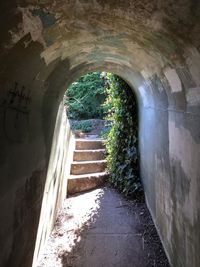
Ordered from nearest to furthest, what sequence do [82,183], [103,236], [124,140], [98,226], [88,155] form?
1. [103,236]
2. [98,226]
3. [82,183]
4. [124,140]
5. [88,155]

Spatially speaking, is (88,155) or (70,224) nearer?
(70,224)

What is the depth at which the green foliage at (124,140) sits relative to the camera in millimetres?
6293

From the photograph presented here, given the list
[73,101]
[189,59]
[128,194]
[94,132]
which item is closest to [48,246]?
[128,194]

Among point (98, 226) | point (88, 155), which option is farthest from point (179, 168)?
point (88, 155)

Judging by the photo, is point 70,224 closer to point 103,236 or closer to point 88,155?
point 103,236

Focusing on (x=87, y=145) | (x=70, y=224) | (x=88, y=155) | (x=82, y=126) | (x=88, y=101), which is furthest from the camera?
(x=88, y=101)

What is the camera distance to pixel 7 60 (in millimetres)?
1694

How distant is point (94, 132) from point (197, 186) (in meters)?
8.64

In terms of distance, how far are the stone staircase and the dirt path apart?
22.3 inches

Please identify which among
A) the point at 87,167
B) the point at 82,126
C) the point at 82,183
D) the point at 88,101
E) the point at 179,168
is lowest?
the point at 82,183

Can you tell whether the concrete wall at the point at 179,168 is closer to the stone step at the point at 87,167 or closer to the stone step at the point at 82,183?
the stone step at the point at 82,183

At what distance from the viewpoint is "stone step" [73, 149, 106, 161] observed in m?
7.56

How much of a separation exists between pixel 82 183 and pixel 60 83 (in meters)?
3.53

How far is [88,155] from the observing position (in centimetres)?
758
